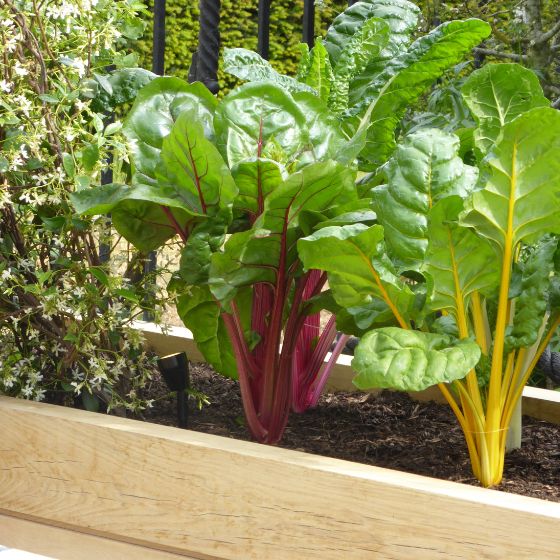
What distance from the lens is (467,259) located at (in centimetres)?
113

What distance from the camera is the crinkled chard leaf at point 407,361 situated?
1.00 meters

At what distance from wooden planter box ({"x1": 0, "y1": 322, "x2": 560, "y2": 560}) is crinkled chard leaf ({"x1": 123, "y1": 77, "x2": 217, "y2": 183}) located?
0.38 meters

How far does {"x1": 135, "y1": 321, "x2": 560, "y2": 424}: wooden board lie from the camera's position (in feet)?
4.96

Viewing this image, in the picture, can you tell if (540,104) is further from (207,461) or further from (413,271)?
(207,461)

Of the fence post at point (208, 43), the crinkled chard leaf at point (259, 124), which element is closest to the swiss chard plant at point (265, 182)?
the crinkled chard leaf at point (259, 124)

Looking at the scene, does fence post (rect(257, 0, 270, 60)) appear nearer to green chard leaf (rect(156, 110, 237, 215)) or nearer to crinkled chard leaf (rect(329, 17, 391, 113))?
crinkled chard leaf (rect(329, 17, 391, 113))

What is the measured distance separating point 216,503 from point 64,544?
294 mm

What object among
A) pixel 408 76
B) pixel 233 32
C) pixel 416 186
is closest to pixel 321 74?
pixel 408 76

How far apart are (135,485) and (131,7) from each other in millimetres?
776

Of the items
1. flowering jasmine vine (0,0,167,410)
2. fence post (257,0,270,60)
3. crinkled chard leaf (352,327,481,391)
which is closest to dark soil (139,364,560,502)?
flowering jasmine vine (0,0,167,410)

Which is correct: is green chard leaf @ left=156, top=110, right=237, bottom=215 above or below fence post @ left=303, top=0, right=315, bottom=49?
below

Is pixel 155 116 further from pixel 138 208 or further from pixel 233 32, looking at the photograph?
pixel 233 32

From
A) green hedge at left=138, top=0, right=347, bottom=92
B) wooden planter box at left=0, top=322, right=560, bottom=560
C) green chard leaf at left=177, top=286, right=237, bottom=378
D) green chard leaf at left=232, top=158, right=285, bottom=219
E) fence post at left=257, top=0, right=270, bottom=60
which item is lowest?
wooden planter box at left=0, top=322, right=560, bottom=560

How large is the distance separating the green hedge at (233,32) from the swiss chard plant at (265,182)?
300cm
